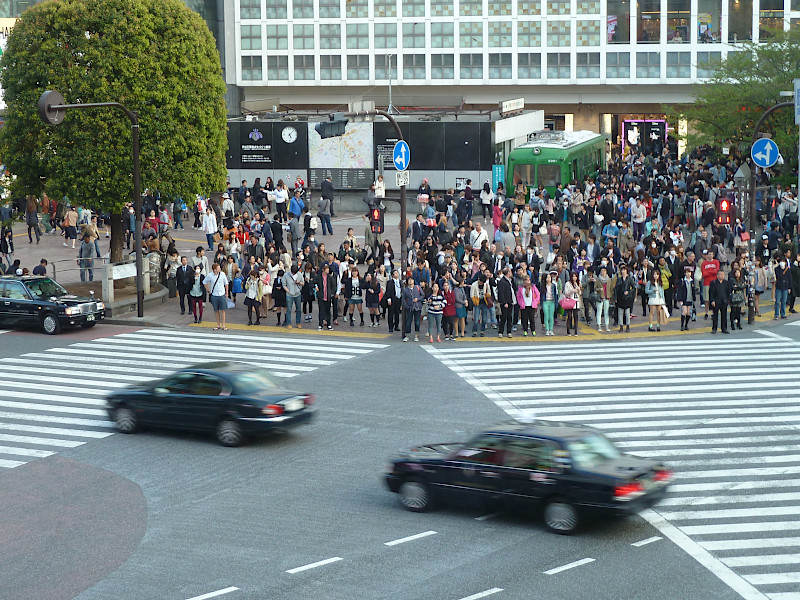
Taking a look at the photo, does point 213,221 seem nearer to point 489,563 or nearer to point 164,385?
point 164,385

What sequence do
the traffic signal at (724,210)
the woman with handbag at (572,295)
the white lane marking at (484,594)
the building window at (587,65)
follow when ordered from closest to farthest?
the white lane marking at (484,594)
the woman with handbag at (572,295)
the traffic signal at (724,210)
the building window at (587,65)

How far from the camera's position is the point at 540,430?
16.3 metres

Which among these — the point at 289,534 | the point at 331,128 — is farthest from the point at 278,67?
the point at 289,534

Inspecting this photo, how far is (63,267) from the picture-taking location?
40250 mm

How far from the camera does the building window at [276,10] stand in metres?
80.9

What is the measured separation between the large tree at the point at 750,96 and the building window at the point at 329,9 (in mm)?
34989

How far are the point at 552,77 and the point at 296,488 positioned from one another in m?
65.8

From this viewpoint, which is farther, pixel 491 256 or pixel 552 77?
pixel 552 77

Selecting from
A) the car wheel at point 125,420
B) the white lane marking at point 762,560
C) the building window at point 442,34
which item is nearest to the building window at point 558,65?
the building window at point 442,34

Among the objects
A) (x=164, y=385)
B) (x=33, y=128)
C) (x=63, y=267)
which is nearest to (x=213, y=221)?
(x=63, y=267)

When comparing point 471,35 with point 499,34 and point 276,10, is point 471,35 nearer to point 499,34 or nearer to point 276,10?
point 499,34

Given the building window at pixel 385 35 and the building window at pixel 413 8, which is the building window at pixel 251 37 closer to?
the building window at pixel 385 35

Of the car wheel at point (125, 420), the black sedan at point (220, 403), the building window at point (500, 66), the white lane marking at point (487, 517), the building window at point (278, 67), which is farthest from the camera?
the building window at point (278, 67)

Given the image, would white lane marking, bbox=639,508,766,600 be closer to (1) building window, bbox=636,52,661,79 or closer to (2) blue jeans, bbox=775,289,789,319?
(2) blue jeans, bbox=775,289,789,319
